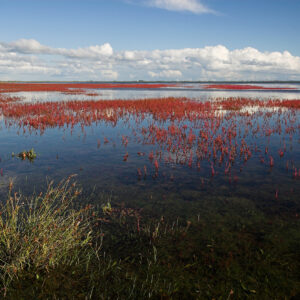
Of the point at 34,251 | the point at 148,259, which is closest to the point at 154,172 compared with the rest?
the point at 148,259

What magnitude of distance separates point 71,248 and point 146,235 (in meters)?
1.52

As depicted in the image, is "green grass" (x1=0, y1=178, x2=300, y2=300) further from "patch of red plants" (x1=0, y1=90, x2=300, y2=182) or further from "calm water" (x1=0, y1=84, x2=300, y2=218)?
"patch of red plants" (x1=0, y1=90, x2=300, y2=182)

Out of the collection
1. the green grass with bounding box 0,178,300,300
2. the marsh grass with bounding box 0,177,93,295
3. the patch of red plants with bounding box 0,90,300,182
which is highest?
the patch of red plants with bounding box 0,90,300,182

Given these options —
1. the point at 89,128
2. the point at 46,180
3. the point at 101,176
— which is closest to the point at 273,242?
the point at 101,176

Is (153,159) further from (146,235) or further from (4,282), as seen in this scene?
(4,282)

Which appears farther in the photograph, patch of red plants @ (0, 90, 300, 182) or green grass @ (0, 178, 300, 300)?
patch of red plants @ (0, 90, 300, 182)

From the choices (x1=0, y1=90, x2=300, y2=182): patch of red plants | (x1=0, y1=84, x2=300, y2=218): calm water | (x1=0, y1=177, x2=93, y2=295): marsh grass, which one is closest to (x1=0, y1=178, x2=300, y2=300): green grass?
(x1=0, y1=177, x2=93, y2=295): marsh grass

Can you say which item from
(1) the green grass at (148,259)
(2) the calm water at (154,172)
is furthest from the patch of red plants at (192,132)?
(1) the green grass at (148,259)

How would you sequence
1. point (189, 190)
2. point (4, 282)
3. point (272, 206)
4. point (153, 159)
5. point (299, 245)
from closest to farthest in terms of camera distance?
point (4, 282)
point (299, 245)
point (272, 206)
point (189, 190)
point (153, 159)

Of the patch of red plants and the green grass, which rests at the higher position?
the patch of red plants

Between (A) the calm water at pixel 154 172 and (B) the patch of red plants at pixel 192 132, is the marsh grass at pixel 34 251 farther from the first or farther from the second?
(B) the patch of red plants at pixel 192 132

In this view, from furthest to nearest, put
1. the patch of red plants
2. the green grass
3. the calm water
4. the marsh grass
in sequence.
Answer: the patch of red plants → the calm water → the marsh grass → the green grass

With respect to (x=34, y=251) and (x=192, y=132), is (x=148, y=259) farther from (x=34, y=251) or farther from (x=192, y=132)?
(x=192, y=132)

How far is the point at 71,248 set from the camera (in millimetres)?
4254
